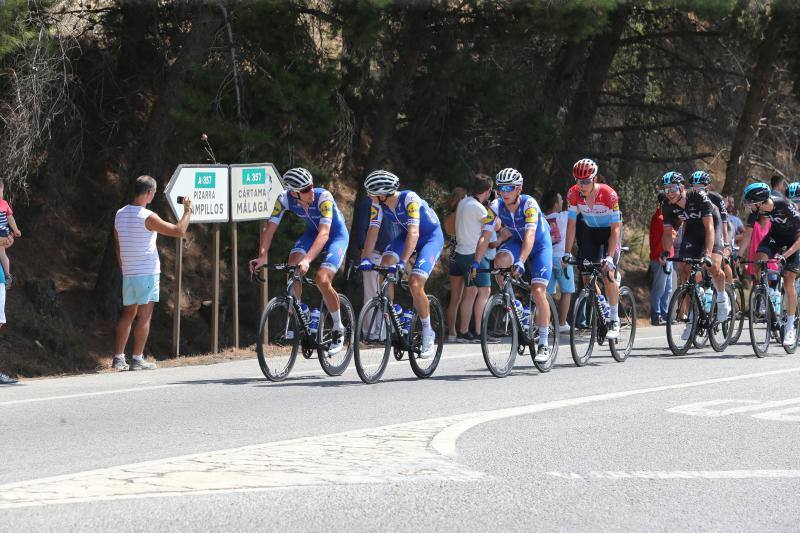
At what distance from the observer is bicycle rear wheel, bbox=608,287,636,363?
46.6 ft

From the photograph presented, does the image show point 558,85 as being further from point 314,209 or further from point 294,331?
point 294,331

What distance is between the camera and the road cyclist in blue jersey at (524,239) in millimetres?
12656

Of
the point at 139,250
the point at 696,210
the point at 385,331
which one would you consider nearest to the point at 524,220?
the point at 385,331

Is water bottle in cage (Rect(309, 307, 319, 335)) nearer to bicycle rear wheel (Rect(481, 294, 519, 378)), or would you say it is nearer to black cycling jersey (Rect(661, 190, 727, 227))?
bicycle rear wheel (Rect(481, 294, 519, 378))

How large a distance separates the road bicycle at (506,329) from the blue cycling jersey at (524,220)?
1.63ft

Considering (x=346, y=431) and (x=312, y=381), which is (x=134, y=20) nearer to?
(x=312, y=381)

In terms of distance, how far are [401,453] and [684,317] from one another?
765 cm

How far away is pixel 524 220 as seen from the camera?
12.7 m

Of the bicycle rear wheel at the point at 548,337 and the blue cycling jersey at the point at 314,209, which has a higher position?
the blue cycling jersey at the point at 314,209

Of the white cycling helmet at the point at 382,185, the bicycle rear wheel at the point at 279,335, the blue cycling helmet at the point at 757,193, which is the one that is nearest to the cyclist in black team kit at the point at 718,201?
the blue cycling helmet at the point at 757,193

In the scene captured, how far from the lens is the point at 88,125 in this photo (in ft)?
73.2

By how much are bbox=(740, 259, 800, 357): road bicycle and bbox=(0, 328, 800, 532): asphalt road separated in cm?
256

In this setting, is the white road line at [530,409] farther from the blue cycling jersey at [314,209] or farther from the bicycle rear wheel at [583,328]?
the blue cycling jersey at [314,209]

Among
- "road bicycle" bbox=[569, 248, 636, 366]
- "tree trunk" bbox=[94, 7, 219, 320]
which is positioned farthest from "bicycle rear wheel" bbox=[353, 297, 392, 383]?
"tree trunk" bbox=[94, 7, 219, 320]
